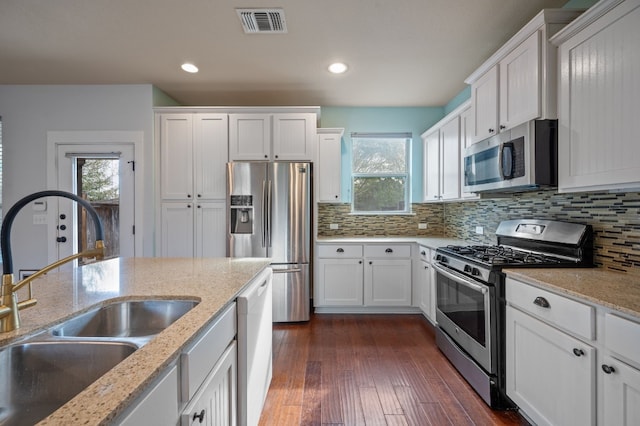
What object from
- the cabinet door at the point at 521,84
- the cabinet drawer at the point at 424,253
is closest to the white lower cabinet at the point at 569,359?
the cabinet door at the point at 521,84

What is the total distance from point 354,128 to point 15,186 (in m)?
3.97

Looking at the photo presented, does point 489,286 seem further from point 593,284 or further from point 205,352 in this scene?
point 205,352

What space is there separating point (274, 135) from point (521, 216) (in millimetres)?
2529

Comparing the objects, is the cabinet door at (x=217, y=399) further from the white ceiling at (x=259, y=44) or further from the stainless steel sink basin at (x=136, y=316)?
the white ceiling at (x=259, y=44)

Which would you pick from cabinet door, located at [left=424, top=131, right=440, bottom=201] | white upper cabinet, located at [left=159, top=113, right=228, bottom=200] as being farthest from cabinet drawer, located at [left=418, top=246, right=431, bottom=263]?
white upper cabinet, located at [left=159, top=113, right=228, bottom=200]

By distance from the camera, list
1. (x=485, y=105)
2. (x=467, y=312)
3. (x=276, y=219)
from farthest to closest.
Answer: (x=276, y=219) < (x=485, y=105) < (x=467, y=312)

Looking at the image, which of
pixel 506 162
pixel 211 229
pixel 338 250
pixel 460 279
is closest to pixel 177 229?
pixel 211 229

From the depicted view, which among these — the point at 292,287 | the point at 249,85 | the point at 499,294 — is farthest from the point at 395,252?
the point at 249,85

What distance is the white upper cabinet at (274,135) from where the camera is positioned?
329cm

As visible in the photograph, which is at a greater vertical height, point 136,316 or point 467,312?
point 136,316

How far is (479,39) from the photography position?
2.33m

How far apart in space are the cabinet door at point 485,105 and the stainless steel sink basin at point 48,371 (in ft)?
8.19

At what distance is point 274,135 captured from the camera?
3293 mm

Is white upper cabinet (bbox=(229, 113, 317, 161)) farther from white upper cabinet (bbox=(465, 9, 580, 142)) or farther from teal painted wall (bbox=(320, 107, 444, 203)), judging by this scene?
white upper cabinet (bbox=(465, 9, 580, 142))
